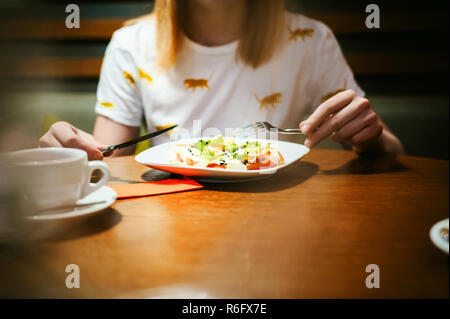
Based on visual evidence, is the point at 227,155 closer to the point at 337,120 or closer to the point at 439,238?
the point at 337,120

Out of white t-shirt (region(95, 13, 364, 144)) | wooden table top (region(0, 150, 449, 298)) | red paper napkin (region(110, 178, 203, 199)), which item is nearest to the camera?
wooden table top (region(0, 150, 449, 298))

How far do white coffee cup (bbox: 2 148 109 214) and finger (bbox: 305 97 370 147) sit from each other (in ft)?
1.07

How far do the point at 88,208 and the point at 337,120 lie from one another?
1.26 feet

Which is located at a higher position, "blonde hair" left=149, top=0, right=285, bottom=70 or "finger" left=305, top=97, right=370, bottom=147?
"blonde hair" left=149, top=0, right=285, bottom=70

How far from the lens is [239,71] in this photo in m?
0.93

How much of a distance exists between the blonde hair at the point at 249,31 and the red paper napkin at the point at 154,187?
0.51m

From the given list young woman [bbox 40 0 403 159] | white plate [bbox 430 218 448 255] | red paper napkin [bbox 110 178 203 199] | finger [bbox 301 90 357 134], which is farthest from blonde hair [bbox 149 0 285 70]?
white plate [bbox 430 218 448 255]

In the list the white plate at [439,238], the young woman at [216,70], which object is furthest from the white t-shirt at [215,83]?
the white plate at [439,238]

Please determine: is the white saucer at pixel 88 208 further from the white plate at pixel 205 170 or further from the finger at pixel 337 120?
the finger at pixel 337 120

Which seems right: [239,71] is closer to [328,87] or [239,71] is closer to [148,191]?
[328,87]

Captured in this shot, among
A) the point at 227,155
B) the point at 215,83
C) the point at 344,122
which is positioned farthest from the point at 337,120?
the point at 215,83

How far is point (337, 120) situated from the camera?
0.58 meters

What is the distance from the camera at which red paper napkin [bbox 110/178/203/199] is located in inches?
17.3

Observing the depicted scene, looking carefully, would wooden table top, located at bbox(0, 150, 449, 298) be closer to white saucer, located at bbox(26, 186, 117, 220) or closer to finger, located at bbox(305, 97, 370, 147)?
white saucer, located at bbox(26, 186, 117, 220)
